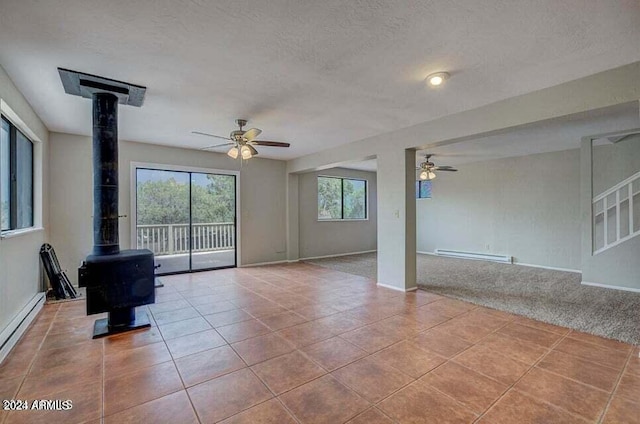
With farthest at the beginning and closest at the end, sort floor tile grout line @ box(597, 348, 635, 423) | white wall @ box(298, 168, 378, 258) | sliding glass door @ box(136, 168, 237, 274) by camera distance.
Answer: white wall @ box(298, 168, 378, 258)
sliding glass door @ box(136, 168, 237, 274)
floor tile grout line @ box(597, 348, 635, 423)

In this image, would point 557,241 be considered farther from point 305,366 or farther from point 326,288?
point 305,366

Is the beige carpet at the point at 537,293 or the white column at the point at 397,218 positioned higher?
the white column at the point at 397,218

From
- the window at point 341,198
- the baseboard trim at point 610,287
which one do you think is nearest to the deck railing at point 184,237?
the window at point 341,198

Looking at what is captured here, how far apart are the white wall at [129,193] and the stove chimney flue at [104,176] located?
2513mm

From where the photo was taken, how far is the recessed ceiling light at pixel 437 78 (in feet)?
9.16

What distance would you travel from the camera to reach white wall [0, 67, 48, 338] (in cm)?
288

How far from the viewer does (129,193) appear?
547 centimetres

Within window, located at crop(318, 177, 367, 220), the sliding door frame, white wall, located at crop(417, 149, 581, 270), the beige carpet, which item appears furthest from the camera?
window, located at crop(318, 177, 367, 220)

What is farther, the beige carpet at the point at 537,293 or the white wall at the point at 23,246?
the beige carpet at the point at 537,293

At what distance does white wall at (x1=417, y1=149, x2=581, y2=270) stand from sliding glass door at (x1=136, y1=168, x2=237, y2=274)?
5.60 meters

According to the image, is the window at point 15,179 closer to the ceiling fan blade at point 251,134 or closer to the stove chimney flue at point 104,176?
the stove chimney flue at point 104,176

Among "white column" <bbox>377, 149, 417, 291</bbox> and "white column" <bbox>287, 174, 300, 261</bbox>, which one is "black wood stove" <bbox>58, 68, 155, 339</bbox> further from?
"white column" <bbox>287, 174, 300, 261</bbox>

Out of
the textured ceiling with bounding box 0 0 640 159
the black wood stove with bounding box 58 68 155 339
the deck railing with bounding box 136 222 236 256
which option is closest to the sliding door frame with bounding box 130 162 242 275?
the deck railing with bounding box 136 222 236 256

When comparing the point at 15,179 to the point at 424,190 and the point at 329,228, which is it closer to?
the point at 329,228
